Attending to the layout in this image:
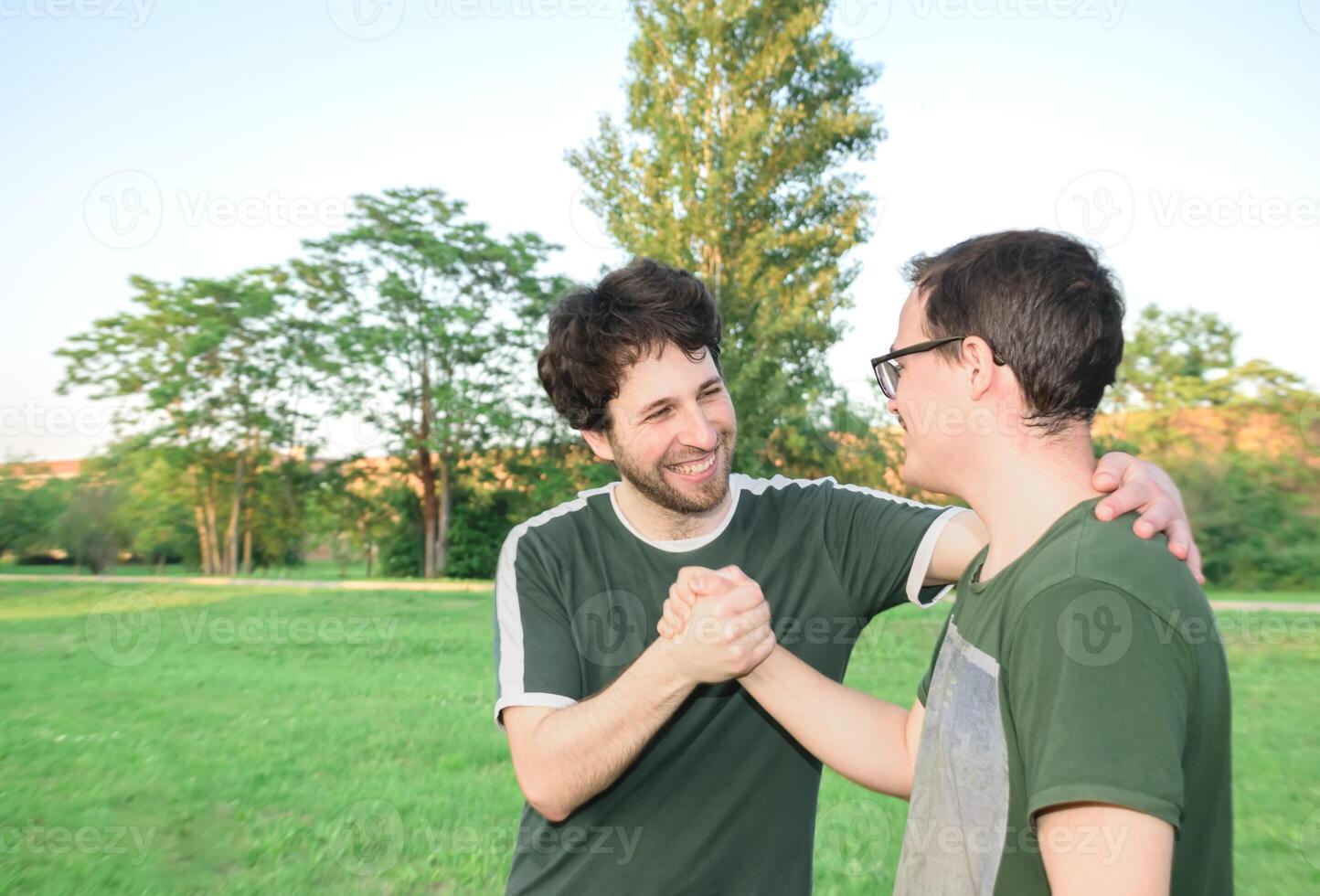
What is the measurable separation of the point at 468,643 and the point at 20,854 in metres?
8.99

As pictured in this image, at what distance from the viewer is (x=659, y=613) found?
261 centimetres

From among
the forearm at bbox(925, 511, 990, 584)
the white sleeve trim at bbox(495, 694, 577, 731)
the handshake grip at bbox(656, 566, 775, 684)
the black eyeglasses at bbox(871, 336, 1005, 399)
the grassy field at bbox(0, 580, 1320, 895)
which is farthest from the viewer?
the grassy field at bbox(0, 580, 1320, 895)

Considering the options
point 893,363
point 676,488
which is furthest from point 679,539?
point 893,363

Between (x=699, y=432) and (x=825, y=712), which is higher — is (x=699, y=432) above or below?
above

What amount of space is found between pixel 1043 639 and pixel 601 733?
1046 mm

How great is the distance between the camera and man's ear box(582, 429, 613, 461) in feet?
10.1

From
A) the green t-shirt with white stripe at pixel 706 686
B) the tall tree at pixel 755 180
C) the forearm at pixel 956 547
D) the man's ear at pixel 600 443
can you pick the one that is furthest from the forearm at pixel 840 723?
the tall tree at pixel 755 180

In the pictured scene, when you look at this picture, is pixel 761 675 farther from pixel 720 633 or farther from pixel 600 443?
pixel 600 443

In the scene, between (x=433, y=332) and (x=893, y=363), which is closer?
(x=893, y=363)

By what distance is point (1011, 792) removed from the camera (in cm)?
144

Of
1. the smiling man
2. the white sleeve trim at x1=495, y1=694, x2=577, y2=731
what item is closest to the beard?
the smiling man

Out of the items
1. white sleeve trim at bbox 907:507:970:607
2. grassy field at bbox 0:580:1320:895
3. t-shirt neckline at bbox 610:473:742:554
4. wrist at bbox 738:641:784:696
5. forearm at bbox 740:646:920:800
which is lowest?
grassy field at bbox 0:580:1320:895

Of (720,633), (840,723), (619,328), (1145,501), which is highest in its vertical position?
(619,328)

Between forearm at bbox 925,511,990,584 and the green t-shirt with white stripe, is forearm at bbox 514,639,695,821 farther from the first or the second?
forearm at bbox 925,511,990,584
